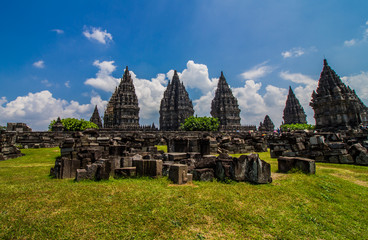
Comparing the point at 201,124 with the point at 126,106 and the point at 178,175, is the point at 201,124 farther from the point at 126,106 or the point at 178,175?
the point at 178,175

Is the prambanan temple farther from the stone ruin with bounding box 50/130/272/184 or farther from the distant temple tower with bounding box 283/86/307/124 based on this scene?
the stone ruin with bounding box 50/130/272/184

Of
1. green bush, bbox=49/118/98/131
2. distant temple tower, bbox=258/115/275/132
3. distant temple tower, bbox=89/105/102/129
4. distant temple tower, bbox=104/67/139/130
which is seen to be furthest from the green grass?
distant temple tower, bbox=258/115/275/132

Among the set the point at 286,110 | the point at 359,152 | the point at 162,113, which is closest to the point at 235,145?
the point at 359,152

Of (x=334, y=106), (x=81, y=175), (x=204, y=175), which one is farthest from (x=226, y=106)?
A: (x=81, y=175)

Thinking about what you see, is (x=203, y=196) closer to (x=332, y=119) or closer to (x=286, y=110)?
(x=332, y=119)

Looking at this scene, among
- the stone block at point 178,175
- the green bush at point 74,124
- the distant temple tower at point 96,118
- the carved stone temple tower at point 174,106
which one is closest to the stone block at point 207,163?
the stone block at point 178,175

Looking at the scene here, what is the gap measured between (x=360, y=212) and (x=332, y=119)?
3077 centimetres

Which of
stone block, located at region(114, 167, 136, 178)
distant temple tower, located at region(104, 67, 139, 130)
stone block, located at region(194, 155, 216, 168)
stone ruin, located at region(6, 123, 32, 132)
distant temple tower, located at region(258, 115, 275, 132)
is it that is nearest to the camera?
stone block, located at region(194, 155, 216, 168)

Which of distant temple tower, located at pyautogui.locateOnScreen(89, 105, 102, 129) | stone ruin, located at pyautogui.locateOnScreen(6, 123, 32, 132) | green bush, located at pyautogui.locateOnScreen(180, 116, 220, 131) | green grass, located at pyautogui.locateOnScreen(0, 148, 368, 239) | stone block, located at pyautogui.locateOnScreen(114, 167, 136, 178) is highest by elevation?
distant temple tower, located at pyautogui.locateOnScreen(89, 105, 102, 129)

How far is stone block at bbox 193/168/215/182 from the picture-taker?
5.38m

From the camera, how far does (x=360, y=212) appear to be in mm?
3584

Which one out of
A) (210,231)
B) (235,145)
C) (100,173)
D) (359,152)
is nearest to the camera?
(210,231)

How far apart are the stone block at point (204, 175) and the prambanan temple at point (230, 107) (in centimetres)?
2980

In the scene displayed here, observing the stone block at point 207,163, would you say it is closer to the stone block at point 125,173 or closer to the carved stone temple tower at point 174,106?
the stone block at point 125,173
